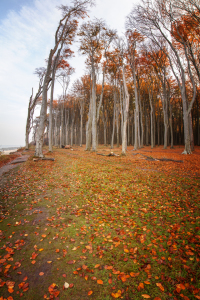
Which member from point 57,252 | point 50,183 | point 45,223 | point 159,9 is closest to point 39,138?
point 50,183

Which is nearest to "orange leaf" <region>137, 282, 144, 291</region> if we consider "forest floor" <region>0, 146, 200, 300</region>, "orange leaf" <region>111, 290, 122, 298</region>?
"forest floor" <region>0, 146, 200, 300</region>

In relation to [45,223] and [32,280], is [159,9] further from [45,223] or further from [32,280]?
[32,280]

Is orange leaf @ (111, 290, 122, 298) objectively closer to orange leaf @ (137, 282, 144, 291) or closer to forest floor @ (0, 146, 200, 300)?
forest floor @ (0, 146, 200, 300)

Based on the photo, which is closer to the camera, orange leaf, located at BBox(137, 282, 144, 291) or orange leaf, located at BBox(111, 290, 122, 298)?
orange leaf, located at BBox(111, 290, 122, 298)

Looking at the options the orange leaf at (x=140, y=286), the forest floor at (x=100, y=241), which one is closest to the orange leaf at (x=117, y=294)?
the forest floor at (x=100, y=241)

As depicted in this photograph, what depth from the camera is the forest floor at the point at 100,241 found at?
229 cm

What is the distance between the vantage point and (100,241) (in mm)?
3363

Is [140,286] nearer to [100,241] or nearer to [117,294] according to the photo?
[117,294]

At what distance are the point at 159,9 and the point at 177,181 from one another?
52.5 ft

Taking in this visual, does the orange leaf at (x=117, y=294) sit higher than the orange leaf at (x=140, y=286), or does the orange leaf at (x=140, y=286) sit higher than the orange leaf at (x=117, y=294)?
the orange leaf at (x=140, y=286)

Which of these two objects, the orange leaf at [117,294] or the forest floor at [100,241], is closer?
the orange leaf at [117,294]

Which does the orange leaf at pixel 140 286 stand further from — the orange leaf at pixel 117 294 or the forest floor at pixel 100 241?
the orange leaf at pixel 117 294

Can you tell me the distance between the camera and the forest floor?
2295 mm

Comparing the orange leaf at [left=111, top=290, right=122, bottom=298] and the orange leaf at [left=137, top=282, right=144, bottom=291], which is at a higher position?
the orange leaf at [left=137, top=282, right=144, bottom=291]
